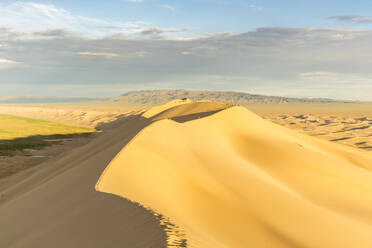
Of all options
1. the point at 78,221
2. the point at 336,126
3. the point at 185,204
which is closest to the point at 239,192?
the point at 185,204

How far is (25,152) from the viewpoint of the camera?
90.2 feet

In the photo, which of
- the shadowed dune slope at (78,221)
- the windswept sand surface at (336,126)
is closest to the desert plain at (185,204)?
the shadowed dune slope at (78,221)

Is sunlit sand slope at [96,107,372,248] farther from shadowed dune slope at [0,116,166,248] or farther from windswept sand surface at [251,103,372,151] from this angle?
windswept sand surface at [251,103,372,151]

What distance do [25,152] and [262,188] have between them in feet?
78.8

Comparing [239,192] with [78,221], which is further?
[239,192]

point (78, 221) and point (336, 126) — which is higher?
point (78, 221)

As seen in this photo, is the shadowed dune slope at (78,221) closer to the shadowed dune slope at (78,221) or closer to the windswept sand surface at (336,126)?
the shadowed dune slope at (78,221)

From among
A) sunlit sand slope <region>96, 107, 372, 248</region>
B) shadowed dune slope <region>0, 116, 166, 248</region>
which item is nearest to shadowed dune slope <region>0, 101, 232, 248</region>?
shadowed dune slope <region>0, 116, 166, 248</region>

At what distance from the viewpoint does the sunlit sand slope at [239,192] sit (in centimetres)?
668

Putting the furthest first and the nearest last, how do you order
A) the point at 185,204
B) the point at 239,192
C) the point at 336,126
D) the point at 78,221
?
the point at 336,126, the point at 239,192, the point at 185,204, the point at 78,221

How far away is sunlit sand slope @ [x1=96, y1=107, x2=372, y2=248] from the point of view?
6.68m

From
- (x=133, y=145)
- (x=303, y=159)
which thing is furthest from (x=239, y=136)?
(x=133, y=145)

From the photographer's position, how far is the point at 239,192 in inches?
345

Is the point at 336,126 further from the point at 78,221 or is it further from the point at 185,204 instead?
the point at 78,221
